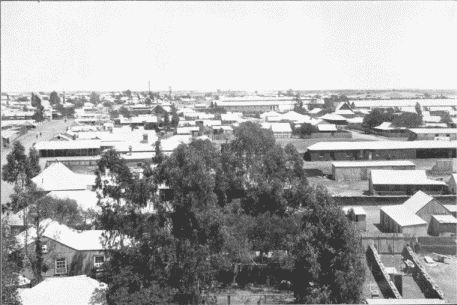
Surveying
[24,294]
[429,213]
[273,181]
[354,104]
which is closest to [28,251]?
[24,294]

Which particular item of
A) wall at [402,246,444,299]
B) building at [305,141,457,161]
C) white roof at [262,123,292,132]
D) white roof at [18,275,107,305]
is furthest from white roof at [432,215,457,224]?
white roof at [262,123,292,132]

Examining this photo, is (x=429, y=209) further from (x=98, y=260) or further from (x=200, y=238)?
(x=98, y=260)

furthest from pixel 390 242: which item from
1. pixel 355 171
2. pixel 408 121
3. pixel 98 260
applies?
pixel 408 121

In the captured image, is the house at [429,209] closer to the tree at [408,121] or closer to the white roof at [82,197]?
the white roof at [82,197]

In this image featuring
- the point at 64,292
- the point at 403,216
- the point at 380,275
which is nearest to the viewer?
the point at 64,292

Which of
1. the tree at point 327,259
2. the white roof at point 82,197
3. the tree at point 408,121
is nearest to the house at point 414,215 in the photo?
the tree at point 327,259

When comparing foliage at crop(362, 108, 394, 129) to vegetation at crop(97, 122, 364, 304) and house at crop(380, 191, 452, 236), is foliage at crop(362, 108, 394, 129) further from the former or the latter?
vegetation at crop(97, 122, 364, 304)
